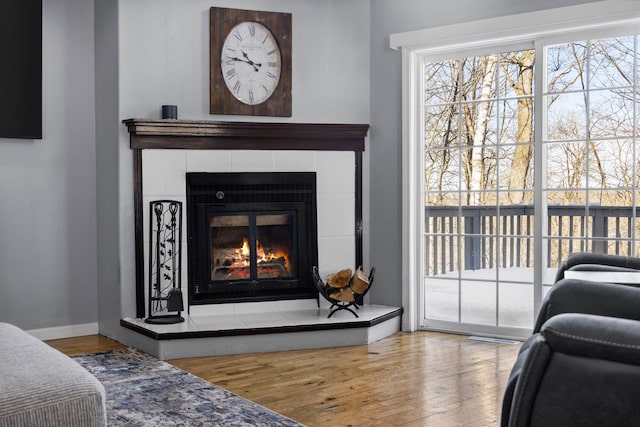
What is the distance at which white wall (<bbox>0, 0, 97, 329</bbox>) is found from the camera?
4.78 m

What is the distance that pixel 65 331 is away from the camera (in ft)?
16.4

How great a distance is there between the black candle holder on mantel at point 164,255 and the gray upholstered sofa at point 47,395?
2.27 meters

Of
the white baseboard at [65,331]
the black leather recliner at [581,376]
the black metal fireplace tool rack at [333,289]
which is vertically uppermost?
the black leather recliner at [581,376]

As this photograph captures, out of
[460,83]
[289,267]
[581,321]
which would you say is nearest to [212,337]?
[289,267]

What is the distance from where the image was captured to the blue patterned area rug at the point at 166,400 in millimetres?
3121

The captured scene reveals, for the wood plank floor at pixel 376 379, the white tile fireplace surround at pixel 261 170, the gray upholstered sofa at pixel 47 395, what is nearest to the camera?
the gray upholstered sofa at pixel 47 395

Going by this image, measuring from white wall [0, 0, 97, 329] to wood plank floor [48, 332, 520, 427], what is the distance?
343 mm

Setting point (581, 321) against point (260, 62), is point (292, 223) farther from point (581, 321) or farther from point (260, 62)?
point (581, 321)

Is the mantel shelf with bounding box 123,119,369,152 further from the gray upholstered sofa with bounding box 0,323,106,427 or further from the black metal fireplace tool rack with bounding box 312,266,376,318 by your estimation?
the gray upholstered sofa with bounding box 0,323,106,427

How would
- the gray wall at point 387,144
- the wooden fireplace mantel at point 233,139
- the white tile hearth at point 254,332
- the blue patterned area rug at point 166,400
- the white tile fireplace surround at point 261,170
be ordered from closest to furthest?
1. the blue patterned area rug at point 166,400
2. the white tile hearth at point 254,332
3. the white tile fireplace surround at point 261,170
4. the wooden fireplace mantel at point 233,139
5. the gray wall at point 387,144

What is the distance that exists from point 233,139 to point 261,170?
0.30 metres

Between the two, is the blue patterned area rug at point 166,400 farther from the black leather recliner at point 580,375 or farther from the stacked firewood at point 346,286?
the black leather recliner at point 580,375

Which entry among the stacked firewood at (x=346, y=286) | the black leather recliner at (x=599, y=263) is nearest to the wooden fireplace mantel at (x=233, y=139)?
the stacked firewood at (x=346, y=286)

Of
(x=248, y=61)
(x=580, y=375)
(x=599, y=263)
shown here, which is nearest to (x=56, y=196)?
(x=248, y=61)
